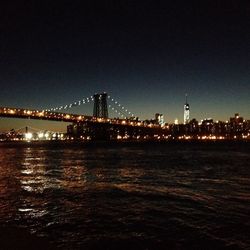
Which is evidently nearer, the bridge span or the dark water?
the dark water

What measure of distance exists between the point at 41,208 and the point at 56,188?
17.3ft

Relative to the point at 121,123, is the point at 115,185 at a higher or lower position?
Answer: lower

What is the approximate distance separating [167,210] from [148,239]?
3.42 metres

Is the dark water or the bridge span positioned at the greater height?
the bridge span

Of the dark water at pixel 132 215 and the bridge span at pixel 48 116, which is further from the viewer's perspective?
the bridge span at pixel 48 116

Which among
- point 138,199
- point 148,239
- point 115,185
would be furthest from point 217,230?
point 115,185

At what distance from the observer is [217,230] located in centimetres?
998

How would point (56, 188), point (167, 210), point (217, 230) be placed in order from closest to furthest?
point (217, 230) → point (167, 210) → point (56, 188)

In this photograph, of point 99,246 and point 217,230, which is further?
point 217,230

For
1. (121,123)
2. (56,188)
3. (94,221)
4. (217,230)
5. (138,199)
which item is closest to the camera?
(217,230)

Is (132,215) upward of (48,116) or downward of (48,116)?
downward

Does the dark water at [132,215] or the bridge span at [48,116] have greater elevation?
the bridge span at [48,116]

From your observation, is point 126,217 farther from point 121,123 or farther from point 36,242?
point 121,123

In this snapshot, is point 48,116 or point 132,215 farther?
point 48,116
